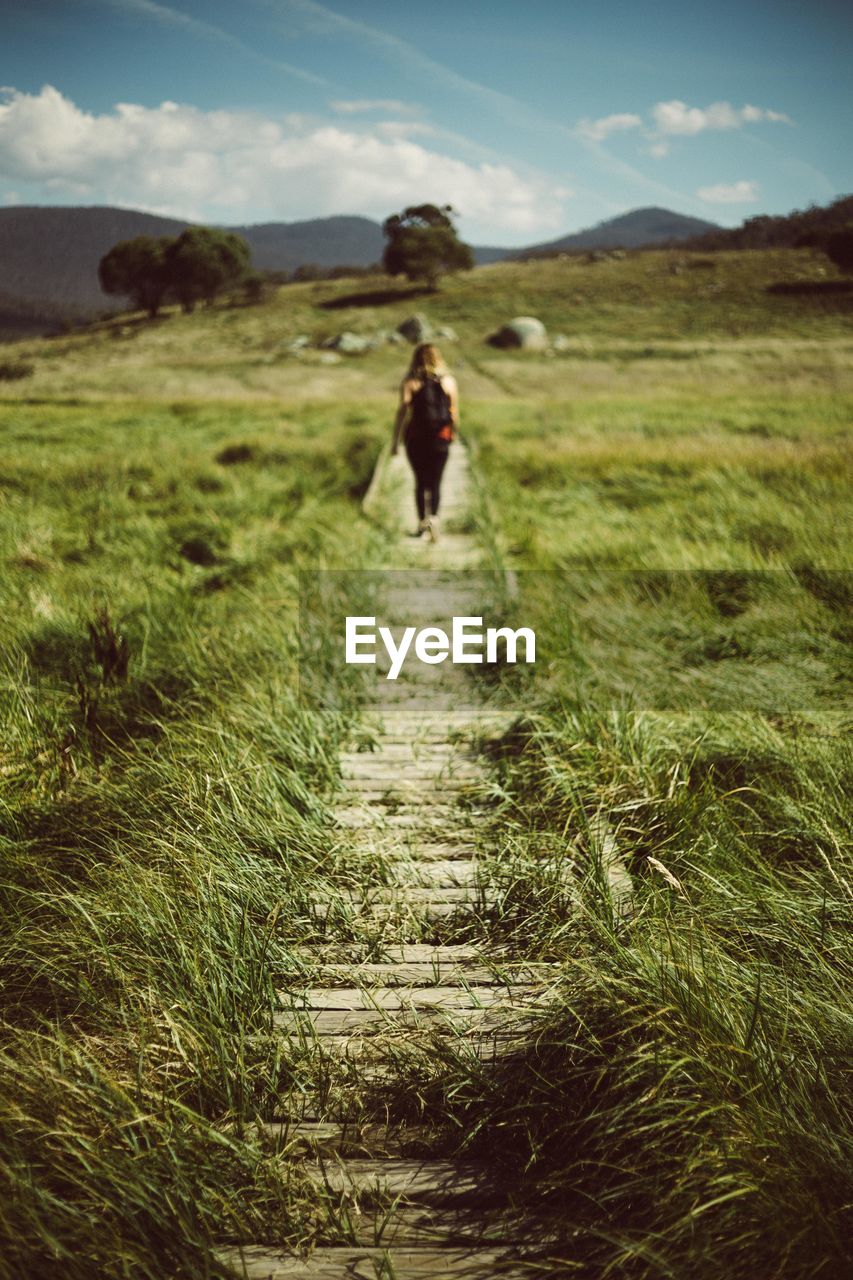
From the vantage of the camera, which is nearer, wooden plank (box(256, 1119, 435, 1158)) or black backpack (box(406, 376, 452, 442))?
wooden plank (box(256, 1119, 435, 1158))

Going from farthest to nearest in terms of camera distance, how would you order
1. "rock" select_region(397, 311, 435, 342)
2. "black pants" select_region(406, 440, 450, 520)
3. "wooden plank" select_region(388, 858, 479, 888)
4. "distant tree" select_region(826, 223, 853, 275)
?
"distant tree" select_region(826, 223, 853, 275) → "rock" select_region(397, 311, 435, 342) → "black pants" select_region(406, 440, 450, 520) → "wooden plank" select_region(388, 858, 479, 888)

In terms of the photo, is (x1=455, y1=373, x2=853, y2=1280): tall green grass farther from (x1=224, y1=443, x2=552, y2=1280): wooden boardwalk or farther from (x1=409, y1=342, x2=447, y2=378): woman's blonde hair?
(x1=409, y1=342, x2=447, y2=378): woman's blonde hair

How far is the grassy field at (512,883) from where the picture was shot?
142 cm

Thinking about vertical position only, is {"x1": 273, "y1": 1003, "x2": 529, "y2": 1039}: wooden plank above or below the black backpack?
below

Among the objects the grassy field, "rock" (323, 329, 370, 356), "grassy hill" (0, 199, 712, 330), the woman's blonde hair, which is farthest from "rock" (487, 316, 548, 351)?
"grassy hill" (0, 199, 712, 330)

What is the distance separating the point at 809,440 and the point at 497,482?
6.34 meters

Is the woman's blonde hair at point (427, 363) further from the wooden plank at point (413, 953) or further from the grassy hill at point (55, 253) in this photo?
the grassy hill at point (55, 253)

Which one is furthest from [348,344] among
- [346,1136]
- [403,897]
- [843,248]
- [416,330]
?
[346,1136]

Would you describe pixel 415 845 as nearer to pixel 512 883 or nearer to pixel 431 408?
pixel 512 883

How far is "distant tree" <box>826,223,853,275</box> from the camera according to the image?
5066 cm

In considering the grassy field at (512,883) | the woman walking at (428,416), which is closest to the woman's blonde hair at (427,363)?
the woman walking at (428,416)
